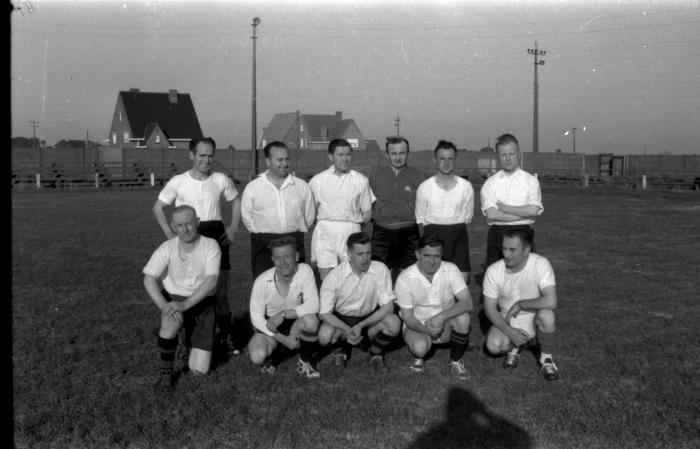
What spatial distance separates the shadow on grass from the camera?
146 inches

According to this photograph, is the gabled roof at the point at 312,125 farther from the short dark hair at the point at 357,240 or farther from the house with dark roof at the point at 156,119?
the short dark hair at the point at 357,240

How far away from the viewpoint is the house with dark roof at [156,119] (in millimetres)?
53906

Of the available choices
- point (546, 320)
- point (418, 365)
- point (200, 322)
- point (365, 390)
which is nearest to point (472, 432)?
point (365, 390)

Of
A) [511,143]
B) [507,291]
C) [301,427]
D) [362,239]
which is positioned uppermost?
[511,143]

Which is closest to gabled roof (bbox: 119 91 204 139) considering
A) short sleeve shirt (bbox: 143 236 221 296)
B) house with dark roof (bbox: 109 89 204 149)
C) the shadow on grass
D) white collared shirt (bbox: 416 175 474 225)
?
house with dark roof (bbox: 109 89 204 149)

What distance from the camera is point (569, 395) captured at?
447cm

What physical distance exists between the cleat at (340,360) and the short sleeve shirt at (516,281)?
1.28 metres

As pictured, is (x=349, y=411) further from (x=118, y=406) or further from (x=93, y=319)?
(x=93, y=319)

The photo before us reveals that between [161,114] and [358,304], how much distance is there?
53963 millimetres

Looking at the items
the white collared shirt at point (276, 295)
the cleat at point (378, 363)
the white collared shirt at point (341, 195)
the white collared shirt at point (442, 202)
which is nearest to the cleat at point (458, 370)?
the cleat at point (378, 363)

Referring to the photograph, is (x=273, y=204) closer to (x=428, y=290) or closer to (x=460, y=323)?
(x=428, y=290)

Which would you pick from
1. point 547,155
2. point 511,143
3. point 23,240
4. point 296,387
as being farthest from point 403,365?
point 547,155

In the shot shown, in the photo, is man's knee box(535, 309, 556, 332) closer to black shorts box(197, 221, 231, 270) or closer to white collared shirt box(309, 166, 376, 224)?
white collared shirt box(309, 166, 376, 224)

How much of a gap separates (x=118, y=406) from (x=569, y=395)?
10.3 ft
